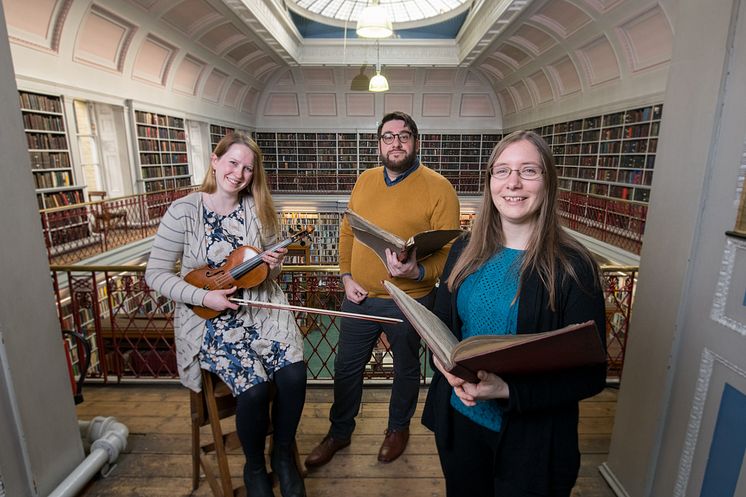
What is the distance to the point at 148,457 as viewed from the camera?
6.81ft

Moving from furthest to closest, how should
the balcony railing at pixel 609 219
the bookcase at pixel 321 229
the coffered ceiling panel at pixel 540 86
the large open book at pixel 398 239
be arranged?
the bookcase at pixel 321 229 → the coffered ceiling panel at pixel 540 86 → the balcony railing at pixel 609 219 → the large open book at pixel 398 239

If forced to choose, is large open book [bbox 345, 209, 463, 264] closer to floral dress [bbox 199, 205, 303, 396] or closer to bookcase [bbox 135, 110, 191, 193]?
floral dress [bbox 199, 205, 303, 396]

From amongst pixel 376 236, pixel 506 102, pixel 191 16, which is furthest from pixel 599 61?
pixel 376 236

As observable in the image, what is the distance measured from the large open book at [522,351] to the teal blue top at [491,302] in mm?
199

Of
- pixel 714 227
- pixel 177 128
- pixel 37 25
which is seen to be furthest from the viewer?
pixel 177 128

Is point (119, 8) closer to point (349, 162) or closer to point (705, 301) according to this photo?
point (705, 301)

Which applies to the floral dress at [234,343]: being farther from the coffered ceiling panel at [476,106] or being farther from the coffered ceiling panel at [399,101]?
the coffered ceiling panel at [476,106]

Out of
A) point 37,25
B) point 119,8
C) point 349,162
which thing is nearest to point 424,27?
point 349,162

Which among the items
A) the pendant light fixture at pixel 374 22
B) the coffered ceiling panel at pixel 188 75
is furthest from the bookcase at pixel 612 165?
the coffered ceiling panel at pixel 188 75

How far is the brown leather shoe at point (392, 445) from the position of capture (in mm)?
2051

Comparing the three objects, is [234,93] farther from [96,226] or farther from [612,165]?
[612,165]

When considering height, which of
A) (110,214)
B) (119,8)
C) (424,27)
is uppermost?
(424,27)

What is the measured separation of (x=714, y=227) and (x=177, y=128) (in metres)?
10.6

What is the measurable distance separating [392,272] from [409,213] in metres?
0.32
